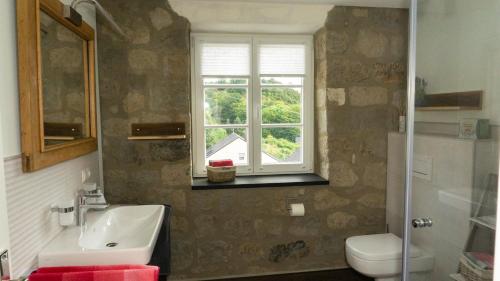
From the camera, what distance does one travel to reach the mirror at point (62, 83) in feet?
5.16

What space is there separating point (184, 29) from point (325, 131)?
1.41 meters

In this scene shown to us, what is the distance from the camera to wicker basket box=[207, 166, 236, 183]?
271cm

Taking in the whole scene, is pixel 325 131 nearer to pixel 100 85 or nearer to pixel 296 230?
pixel 296 230

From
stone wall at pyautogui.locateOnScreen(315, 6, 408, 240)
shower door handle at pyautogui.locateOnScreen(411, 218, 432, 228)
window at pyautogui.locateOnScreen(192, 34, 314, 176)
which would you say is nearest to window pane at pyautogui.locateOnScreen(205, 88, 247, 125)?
window at pyautogui.locateOnScreen(192, 34, 314, 176)

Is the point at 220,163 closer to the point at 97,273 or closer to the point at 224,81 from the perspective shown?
the point at 224,81

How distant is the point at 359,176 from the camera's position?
9.39ft

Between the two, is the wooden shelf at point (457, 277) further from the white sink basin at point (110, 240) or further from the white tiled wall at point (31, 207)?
the white tiled wall at point (31, 207)

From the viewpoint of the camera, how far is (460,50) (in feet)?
5.23

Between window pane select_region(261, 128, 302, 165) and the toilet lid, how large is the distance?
0.91 meters

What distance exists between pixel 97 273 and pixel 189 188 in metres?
1.37

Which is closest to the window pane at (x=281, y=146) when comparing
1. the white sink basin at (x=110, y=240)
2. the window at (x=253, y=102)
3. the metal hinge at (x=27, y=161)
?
the window at (x=253, y=102)

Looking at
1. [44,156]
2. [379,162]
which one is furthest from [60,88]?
[379,162]

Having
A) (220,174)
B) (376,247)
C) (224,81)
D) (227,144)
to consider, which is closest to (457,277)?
(376,247)

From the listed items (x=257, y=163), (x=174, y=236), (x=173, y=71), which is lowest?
(x=174, y=236)
